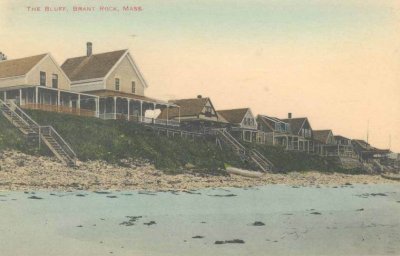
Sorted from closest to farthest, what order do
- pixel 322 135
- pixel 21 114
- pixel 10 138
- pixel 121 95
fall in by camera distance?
pixel 10 138 → pixel 21 114 → pixel 121 95 → pixel 322 135

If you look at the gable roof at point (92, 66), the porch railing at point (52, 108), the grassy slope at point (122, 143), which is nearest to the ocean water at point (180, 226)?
the grassy slope at point (122, 143)

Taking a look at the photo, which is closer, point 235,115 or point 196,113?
point 196,113

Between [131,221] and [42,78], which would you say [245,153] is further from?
[131,221]

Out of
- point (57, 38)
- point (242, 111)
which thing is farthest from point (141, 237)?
point (242, 111)

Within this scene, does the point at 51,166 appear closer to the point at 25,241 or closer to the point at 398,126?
the point at 25,241

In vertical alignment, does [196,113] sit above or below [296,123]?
above

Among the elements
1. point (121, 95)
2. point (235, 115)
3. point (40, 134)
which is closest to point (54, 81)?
point (121, 95)
